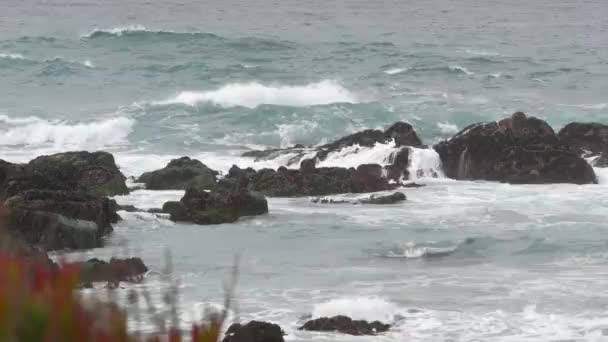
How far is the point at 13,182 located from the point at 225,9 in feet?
152

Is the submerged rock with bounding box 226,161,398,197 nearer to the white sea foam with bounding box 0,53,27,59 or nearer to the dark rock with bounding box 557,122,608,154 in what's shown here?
the dark rock with bounding box 557,122,608,154

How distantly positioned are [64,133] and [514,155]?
47.9ft

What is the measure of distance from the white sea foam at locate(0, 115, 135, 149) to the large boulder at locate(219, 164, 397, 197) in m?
10.4

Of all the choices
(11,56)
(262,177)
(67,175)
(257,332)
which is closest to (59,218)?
(67,175)

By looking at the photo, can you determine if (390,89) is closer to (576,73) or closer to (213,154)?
(576,73)

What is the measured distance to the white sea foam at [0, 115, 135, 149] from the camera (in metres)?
31.2

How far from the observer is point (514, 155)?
22.7 meters

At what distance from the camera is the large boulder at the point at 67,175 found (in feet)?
55.8

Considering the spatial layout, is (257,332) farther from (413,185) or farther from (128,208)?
(413,185)

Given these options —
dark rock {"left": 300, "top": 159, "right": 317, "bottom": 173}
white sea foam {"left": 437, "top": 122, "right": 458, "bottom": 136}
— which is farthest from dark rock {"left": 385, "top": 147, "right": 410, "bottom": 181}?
white sea foam {"left": 437, "top": 122, "right": 458, "bottom": 136}

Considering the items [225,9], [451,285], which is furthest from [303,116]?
[225,9]

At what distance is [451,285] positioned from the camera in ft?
44.0

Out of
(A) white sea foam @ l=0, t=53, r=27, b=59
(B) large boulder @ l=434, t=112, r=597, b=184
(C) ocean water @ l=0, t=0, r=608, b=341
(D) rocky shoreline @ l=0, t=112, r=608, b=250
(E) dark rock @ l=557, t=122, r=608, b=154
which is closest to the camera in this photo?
(C) ocean water @ l=0, t=0, r=608, b=341

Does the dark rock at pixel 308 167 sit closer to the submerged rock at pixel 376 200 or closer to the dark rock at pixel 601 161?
the submerged rock at pixel 376 200
